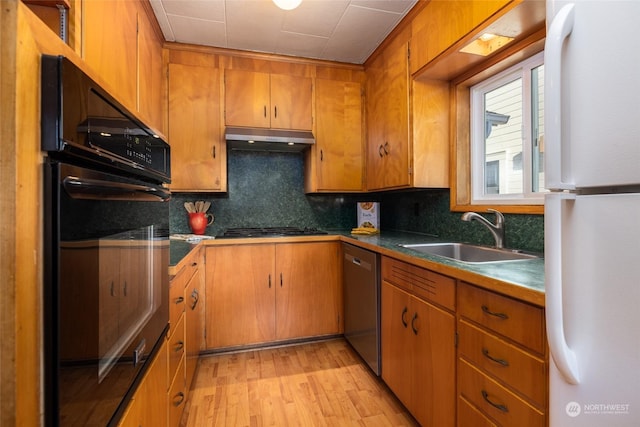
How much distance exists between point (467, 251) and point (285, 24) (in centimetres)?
203

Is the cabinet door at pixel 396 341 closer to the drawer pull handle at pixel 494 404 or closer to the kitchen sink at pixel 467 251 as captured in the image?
the kitchen sink at pixel 467 251

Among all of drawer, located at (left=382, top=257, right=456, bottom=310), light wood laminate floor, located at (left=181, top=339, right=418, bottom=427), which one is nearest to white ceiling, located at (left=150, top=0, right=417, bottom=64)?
drawer, located at (left=382, top=257, right=456, bottom=310)

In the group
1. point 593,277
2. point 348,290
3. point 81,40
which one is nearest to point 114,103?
point 81,40

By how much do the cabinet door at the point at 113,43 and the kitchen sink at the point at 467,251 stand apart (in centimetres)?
162

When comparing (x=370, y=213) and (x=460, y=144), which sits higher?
(x=460, y=144)

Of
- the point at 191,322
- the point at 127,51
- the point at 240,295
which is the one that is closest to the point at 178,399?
the point at 191,322

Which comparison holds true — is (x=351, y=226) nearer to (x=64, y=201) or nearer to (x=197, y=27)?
(x=197, y=27)

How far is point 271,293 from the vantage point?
2451mm

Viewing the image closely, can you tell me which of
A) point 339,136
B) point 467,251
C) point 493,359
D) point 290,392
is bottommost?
point 290,392

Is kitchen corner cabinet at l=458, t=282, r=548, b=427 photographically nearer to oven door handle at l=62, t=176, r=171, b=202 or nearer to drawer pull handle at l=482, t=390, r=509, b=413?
drawer pull handle at l=482, t=390, r=509, b=413

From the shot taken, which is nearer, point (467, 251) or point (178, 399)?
point (178, 399)

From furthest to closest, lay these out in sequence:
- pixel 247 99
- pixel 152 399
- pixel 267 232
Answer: pixel 267 232, pixel 247 99, pixel 152 399

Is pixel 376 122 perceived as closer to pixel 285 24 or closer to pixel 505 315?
pixel 285 24

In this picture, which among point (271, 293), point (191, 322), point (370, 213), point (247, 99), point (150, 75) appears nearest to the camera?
point (191, 322)
